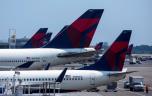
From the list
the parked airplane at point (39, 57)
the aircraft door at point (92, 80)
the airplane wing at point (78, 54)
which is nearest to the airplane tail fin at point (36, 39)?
the parked airplane at point (39, 57)

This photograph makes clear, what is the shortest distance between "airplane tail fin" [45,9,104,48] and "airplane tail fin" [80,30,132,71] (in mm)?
7994

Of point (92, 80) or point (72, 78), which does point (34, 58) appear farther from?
point (92, 80)

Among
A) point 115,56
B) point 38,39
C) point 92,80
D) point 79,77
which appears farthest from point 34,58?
point 38,39

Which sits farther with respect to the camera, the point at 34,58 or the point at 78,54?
the point at 34,58

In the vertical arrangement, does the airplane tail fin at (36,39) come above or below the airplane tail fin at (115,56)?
above

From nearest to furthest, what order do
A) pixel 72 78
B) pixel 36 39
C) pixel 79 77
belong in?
1. pixel 79 77
2. pixel 72 78
3. pixel 36 39

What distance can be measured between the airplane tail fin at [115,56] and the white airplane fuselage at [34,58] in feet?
23.3

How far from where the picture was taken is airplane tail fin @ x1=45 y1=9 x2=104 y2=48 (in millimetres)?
49469

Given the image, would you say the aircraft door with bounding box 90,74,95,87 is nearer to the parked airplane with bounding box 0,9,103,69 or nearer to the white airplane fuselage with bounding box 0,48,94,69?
the parked airplane with bounding box 0,9,103,69

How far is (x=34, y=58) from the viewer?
157ft

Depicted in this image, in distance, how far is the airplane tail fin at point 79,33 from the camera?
4947 cm

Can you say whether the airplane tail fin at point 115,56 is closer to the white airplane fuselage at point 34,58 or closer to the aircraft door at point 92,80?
the aircraft door at point 92,80

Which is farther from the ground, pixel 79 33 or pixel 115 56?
pixel 79 33

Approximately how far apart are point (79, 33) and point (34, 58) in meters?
5.77
